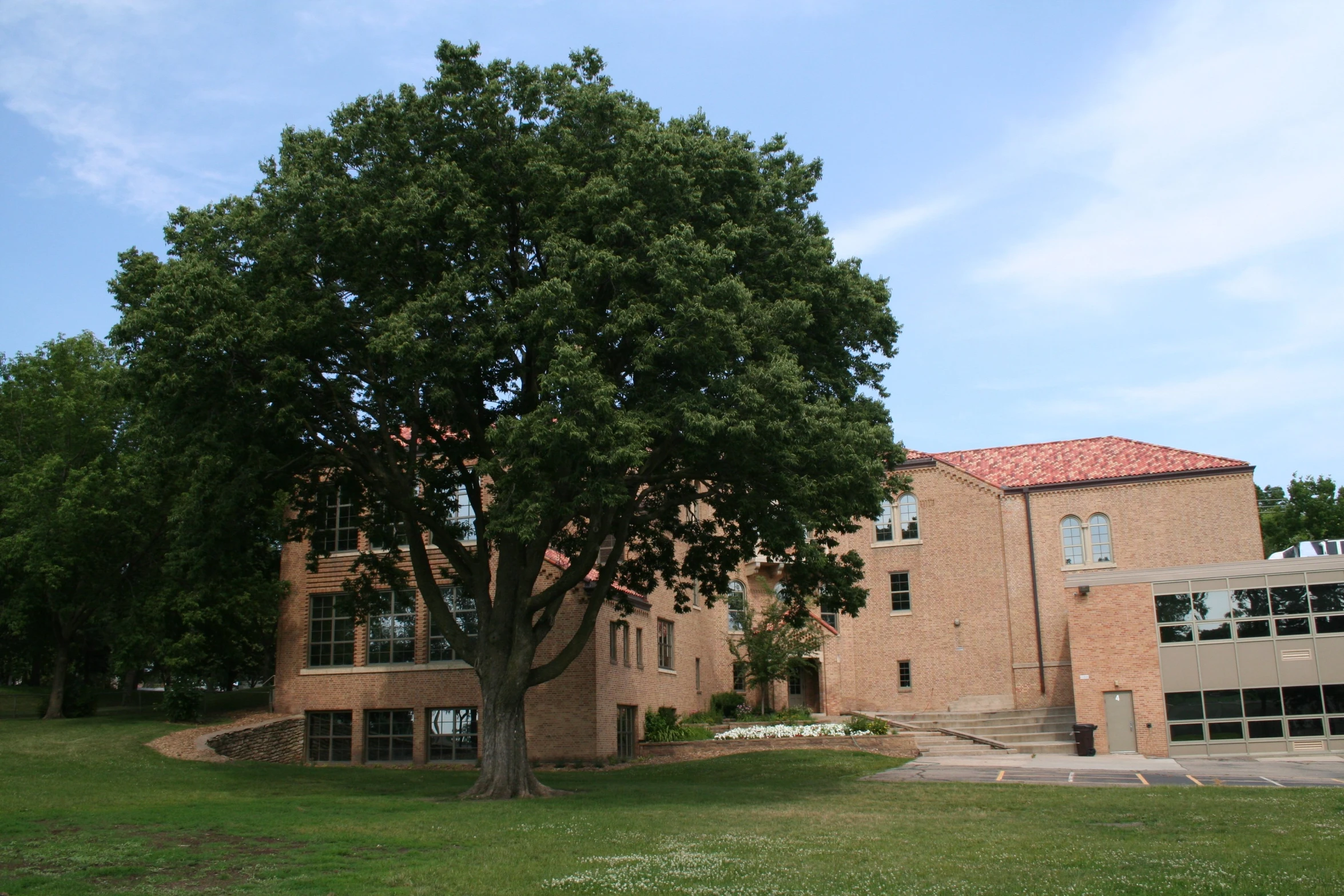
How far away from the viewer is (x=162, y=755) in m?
28.3

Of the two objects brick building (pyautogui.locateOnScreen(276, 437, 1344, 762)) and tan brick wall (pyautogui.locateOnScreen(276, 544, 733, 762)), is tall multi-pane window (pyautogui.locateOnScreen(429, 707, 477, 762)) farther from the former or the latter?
tan brick wall (pyautogui.locateOnScreen(276, 544, 733, 762))

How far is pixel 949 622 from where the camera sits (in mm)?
40969

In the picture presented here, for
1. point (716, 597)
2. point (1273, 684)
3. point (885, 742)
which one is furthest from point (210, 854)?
point (1273, 684)

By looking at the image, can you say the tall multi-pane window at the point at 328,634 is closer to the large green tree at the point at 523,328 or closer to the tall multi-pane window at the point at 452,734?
the tall multi-pane window at the point at 452,734

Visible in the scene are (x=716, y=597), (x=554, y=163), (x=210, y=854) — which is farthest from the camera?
(x=716, y=597)

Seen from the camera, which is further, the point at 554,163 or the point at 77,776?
the point at 77,776

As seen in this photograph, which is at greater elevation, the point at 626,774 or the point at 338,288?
the point at 338,288

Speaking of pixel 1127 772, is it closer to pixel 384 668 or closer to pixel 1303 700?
pixel 1303 700

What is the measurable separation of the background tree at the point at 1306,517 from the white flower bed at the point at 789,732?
33.9 metres

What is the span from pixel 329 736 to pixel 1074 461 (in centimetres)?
3019

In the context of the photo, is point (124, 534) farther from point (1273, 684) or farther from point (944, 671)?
point (1273, 684)

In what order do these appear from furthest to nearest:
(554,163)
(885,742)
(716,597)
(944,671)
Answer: (944,671) < (885,742) < (716,597) < (554,163)

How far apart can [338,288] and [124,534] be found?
21.2 meters

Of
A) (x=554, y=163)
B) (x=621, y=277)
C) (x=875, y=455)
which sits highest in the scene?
(x=554, y=163)
